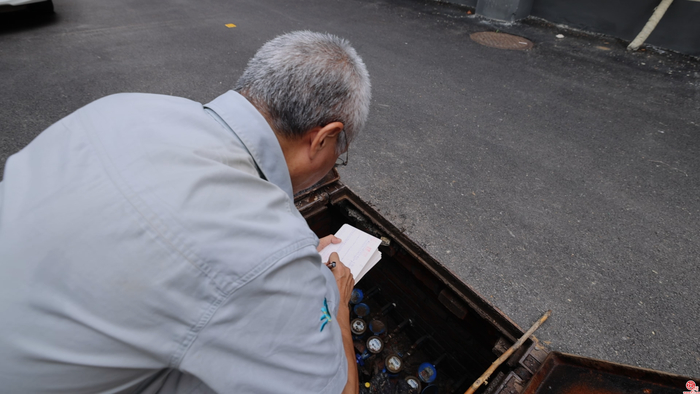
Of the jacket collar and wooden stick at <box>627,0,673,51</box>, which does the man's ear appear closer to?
the jacket collar

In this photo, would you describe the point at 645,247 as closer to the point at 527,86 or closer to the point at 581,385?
the point at 581,385

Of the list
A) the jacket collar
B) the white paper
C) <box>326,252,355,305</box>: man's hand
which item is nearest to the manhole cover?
the white paper

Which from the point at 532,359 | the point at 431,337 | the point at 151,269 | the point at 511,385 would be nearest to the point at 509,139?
the point at 431,337

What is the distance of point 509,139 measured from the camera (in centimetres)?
338

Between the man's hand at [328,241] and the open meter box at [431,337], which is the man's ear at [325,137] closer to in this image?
the man's hand at [328,241]

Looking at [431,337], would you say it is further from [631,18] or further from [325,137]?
[631,18]

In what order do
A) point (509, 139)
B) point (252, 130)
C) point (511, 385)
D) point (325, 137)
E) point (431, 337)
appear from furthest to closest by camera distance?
point (509, 139)
point (431, 337)
point (511, 385)
point (325, 137)
point (252, 130)

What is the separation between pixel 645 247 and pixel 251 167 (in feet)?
8.67

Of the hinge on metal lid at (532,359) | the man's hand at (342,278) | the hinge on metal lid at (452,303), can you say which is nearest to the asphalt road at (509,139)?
the hinge on metal lid at (452,303)

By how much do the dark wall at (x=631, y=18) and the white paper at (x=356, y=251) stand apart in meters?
5.84

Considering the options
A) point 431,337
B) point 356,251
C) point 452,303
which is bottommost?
point 431,337

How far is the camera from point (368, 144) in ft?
10.8

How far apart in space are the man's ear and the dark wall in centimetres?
617

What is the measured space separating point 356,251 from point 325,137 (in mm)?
743
